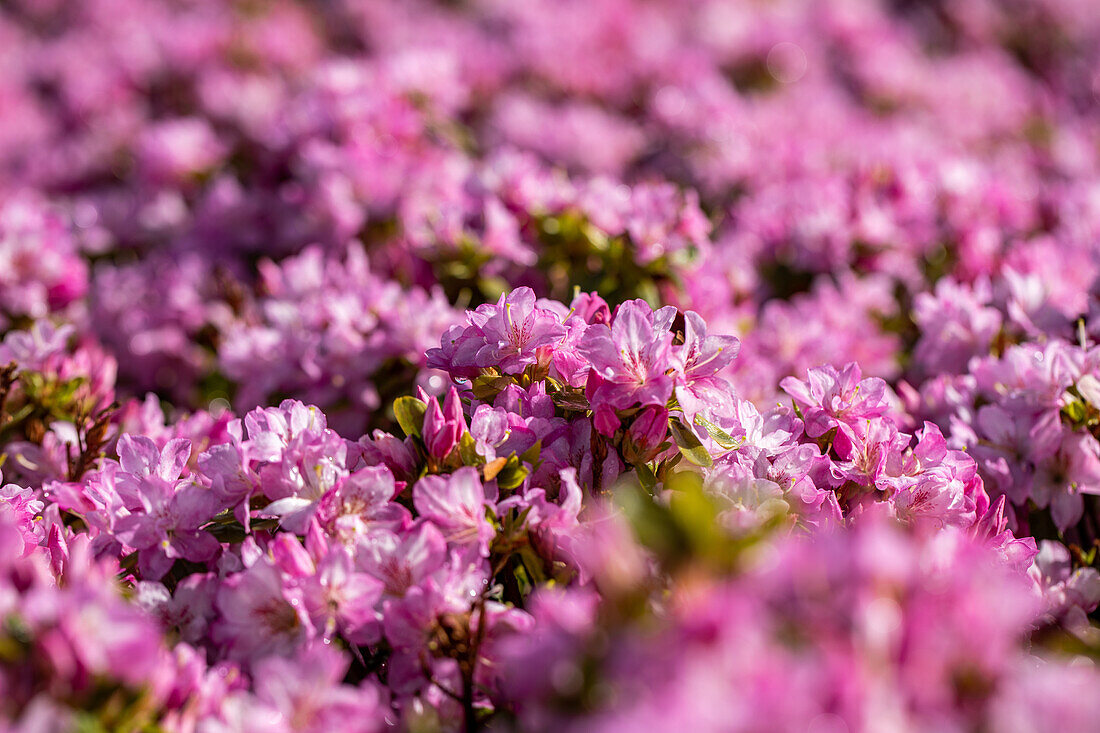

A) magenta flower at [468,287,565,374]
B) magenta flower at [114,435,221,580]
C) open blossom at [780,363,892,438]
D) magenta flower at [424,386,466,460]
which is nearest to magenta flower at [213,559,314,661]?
magenta flower at [114,435,221,580]

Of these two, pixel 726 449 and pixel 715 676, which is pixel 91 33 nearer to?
pixel 726 449

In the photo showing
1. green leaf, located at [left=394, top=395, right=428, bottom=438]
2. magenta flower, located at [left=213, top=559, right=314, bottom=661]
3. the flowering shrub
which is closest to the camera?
the flowering shrub

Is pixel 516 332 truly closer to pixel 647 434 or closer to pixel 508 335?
pixel 508 335

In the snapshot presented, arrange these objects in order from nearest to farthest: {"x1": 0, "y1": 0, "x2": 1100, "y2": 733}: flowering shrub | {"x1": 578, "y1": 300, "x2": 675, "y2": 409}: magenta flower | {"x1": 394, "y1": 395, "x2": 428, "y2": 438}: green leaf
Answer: {"x1": 0, "y1": 0, "x2": 1100, "y2": 733}: flowering shrub
{"x1": 578, "y1": 300, "x2": 675, "y2": 409}: magenta flower
{"x1": 394, "y1": 395, "x2": 428, "y2": 438}: green leaf

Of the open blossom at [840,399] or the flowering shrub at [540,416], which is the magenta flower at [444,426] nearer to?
the flowering shrub at [540,416]

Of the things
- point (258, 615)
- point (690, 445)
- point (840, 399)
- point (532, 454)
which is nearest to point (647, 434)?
point (690, 445)

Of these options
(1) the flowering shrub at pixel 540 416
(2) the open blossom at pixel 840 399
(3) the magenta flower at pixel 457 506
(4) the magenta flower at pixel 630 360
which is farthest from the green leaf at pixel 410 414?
(2) the open blossom at pixel 840 399

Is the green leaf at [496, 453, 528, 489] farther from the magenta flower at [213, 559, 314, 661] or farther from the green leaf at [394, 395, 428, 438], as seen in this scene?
the magenta flower at [213, 559, 314, 661]

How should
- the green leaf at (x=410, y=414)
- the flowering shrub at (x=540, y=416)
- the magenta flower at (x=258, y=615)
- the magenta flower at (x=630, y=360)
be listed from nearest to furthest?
the flowering shrub at (x=540, y=416), the magenta flower at (x=258, y=615), the magenta flower at (x=630, y=360), the green leaf at (x=410, y=414)
